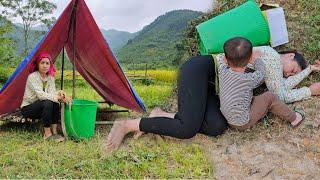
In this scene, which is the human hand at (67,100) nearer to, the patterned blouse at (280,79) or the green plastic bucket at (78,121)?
the green plastic bucket at (78,121)

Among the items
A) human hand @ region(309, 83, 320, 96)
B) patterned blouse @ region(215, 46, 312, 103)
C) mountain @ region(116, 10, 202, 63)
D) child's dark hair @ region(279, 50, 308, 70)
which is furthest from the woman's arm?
mountain @ region(116, 10, 202, 63)

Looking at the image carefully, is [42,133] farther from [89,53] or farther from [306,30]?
[306,30]

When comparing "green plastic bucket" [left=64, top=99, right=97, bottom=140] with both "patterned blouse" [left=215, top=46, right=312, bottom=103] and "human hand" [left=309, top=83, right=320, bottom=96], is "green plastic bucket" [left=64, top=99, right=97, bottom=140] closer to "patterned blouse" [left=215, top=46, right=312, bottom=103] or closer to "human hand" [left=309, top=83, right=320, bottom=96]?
"patterned blouse" [left=215, top=46, right=312, bottom=103]

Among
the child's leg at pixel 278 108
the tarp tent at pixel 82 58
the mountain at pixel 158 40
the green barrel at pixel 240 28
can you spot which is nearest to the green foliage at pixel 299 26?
the green barrel at pixel 240 28

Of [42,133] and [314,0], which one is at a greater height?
[314,0]

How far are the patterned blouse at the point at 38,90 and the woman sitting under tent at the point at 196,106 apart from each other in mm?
1326

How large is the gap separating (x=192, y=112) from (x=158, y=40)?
59.1 metres

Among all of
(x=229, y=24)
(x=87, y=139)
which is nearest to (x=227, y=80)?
(x=229, y=24)

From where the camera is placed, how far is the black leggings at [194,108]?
381cm

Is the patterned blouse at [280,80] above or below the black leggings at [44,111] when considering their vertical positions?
above

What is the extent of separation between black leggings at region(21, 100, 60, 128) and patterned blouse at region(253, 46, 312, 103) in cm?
219

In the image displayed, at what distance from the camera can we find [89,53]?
6.13m

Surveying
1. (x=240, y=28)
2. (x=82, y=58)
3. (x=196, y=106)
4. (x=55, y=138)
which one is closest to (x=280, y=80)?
(x=240, y=28)

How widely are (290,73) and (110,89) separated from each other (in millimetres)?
2573
